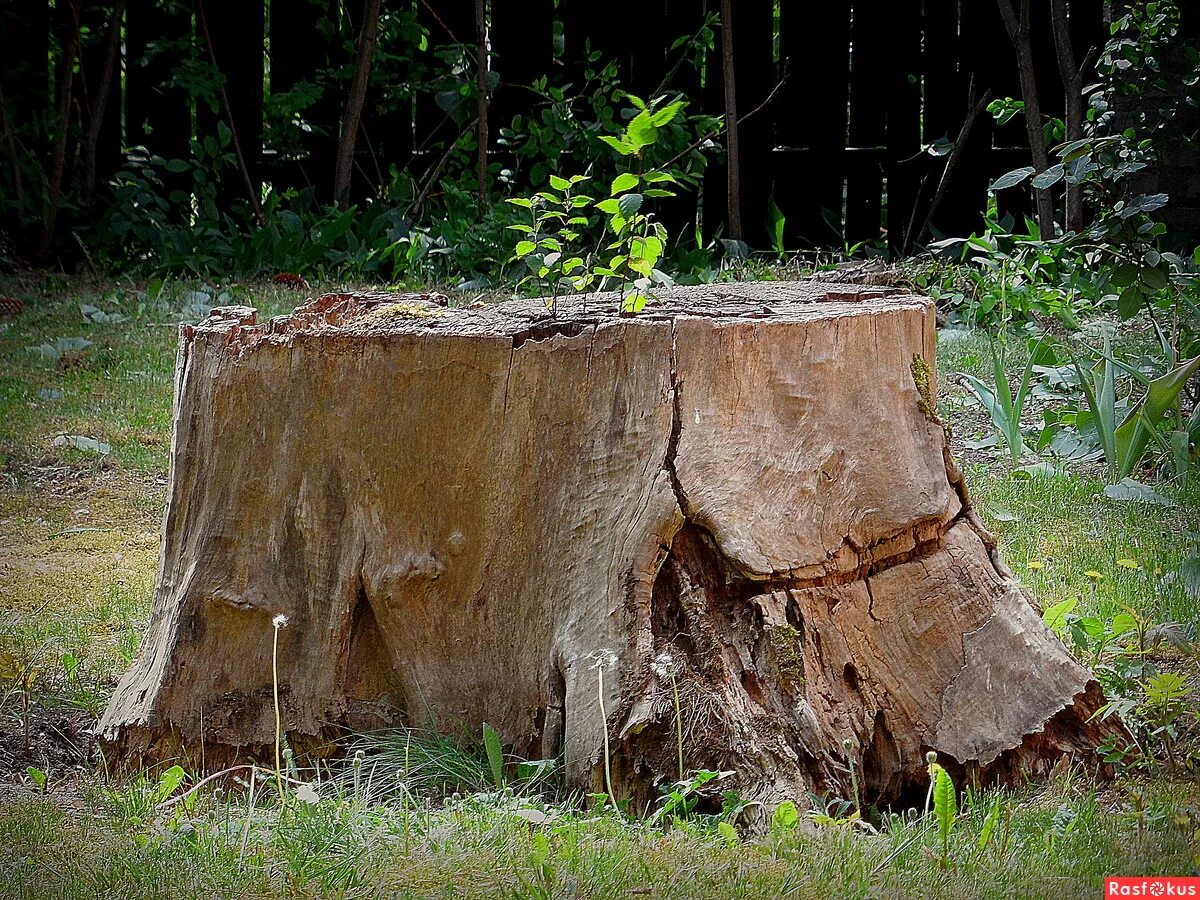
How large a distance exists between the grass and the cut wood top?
0.73 meters

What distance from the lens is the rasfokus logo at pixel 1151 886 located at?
1.46 m

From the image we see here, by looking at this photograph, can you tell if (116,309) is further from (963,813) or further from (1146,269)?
(963,813)

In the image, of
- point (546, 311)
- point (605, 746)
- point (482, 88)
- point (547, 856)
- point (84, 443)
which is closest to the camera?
point (547, 856)

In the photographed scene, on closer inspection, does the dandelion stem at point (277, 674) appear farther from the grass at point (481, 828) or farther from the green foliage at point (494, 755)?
the green foliage at point (494, 755)

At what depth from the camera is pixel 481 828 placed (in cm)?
173

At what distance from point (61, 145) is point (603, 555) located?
214 inches

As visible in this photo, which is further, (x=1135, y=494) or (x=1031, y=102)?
(x=1031, y=102)

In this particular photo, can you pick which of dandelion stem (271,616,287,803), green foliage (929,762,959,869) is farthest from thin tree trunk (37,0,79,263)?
green foliage (929,762,959,869)

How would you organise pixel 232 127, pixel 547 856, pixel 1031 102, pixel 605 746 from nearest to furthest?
pixel 547 856 → pixel 605 746 → pixel 1031 102 → pixel 232 127

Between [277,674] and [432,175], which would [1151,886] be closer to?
[277,674]

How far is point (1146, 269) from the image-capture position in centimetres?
340

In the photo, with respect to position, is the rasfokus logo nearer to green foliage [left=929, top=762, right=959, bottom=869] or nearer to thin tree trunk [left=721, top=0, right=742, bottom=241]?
green foliage [left=929, top=762, right=959, bottom=869]

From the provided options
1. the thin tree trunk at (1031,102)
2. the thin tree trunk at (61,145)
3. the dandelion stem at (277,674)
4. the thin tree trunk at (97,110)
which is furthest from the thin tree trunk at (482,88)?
the dandelion stem at (277,674)

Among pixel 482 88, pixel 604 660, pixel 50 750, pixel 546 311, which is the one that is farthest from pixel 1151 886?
pixel 482 88
